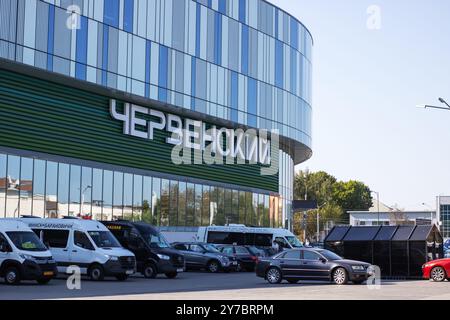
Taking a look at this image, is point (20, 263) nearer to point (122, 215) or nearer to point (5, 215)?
point (5, 215)

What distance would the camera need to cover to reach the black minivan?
3447 cm

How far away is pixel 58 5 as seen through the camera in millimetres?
44000

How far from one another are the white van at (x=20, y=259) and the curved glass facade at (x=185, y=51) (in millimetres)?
14203

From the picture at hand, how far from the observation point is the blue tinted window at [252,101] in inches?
2408

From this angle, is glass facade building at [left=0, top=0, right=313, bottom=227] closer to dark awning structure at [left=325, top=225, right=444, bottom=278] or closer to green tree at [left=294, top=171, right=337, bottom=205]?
dark awning structure at [left=325, top=225, right=444, bottom=278]

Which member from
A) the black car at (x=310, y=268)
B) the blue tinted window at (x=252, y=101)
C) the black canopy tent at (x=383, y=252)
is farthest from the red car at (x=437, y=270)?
the blue tinted window at (x=252, y=101)

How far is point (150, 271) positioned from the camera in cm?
3462

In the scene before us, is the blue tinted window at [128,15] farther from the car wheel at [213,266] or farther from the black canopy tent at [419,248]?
the black canopy tent at [419,248]

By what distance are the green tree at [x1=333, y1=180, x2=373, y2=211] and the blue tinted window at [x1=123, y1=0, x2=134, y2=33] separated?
94276 millimetres

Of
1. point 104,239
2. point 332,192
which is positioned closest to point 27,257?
point 104,239

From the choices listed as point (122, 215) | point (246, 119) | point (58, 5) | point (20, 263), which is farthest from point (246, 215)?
point (20, 263)

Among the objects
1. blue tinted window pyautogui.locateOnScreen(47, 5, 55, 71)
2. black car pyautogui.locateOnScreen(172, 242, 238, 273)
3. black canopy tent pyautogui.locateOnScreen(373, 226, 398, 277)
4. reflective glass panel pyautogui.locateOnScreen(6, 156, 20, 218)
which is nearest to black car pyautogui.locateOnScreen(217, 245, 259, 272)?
black car pyautogui.locateOnScreen(172, 242, 238, 273)

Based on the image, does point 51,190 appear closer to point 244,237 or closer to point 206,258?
point 206,258

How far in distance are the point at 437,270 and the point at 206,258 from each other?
40.7 ft
